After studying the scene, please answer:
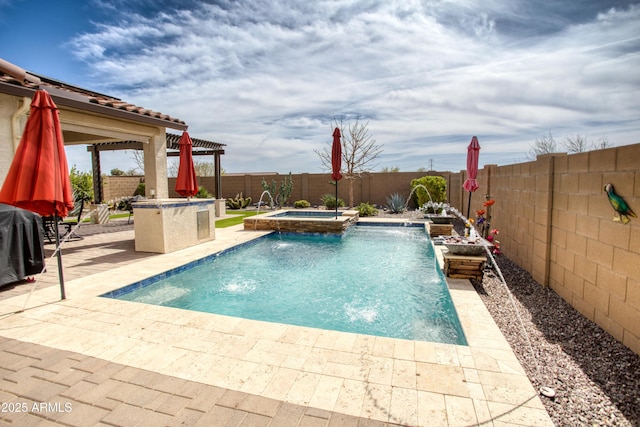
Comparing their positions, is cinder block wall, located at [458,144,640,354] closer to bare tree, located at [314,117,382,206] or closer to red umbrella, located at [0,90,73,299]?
red umbrella, located at [0,90,73,299]

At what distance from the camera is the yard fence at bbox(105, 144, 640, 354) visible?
3.03m

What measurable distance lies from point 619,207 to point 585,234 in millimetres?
775

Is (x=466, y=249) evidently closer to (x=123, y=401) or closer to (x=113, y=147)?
(x=123, y=401)

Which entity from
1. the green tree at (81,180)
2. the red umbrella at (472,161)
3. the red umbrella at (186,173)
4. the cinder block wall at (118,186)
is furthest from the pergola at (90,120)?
the red umbrella at (472,161)

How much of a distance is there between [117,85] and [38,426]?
15.0 meters

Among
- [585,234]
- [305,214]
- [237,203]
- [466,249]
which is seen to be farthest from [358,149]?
[585,234]

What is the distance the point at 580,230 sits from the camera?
12.9ft

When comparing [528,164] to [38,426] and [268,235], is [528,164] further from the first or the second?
[268,235]

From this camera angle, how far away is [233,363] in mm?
2951

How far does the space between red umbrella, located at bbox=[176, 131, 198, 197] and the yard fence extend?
25.3 ft

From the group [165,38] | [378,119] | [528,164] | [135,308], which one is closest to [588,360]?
[528,164]

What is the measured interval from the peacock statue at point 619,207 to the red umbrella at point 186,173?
8484 mm

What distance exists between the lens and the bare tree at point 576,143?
2671 cm

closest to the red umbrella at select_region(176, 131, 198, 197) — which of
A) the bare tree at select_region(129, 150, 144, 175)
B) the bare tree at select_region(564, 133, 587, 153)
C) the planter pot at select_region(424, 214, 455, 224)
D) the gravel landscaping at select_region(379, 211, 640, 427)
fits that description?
the planter pot at select_region(424, 214, 455, 224)
